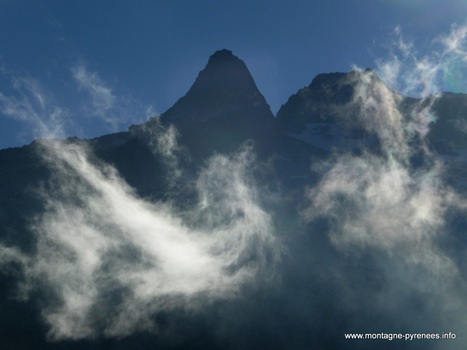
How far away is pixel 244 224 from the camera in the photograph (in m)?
123

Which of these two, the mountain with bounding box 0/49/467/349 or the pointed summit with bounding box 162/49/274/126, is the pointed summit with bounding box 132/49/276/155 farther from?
the mountain with bounding box 0/49/467/349

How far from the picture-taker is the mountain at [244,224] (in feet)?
283

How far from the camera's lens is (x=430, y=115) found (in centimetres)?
18650

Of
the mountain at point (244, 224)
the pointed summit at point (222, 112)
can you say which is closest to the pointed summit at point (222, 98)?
the pointed summit at point (222, 112)

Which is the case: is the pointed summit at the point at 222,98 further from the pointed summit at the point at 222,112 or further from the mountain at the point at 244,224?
the mountain at the point at 244,224

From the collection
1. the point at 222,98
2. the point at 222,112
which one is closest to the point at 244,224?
the point at 222,112

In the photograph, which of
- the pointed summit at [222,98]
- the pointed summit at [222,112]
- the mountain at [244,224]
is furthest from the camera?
the pointed summit at [222,98]

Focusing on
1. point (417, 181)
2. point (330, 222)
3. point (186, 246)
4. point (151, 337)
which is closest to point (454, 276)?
point (330, 222)

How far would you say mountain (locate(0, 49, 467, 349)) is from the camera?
86250mm

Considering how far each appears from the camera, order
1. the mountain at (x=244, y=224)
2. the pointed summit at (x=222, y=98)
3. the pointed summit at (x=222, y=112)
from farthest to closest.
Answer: the pointed summit at (x=222, y=98) → the pointed summit at (x=222, y=112) → the mountain at (x=244, y=224)

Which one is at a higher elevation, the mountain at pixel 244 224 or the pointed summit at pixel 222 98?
the pointed summit at pixel 222 98

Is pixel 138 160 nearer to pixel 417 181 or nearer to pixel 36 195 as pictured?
pixel 36 195

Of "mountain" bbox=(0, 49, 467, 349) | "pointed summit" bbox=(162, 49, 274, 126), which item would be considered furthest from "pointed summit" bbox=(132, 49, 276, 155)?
"mountain" bbox=(0, 49, 467, 349)

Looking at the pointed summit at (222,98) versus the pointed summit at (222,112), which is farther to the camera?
the pointed summit at (222,98)
